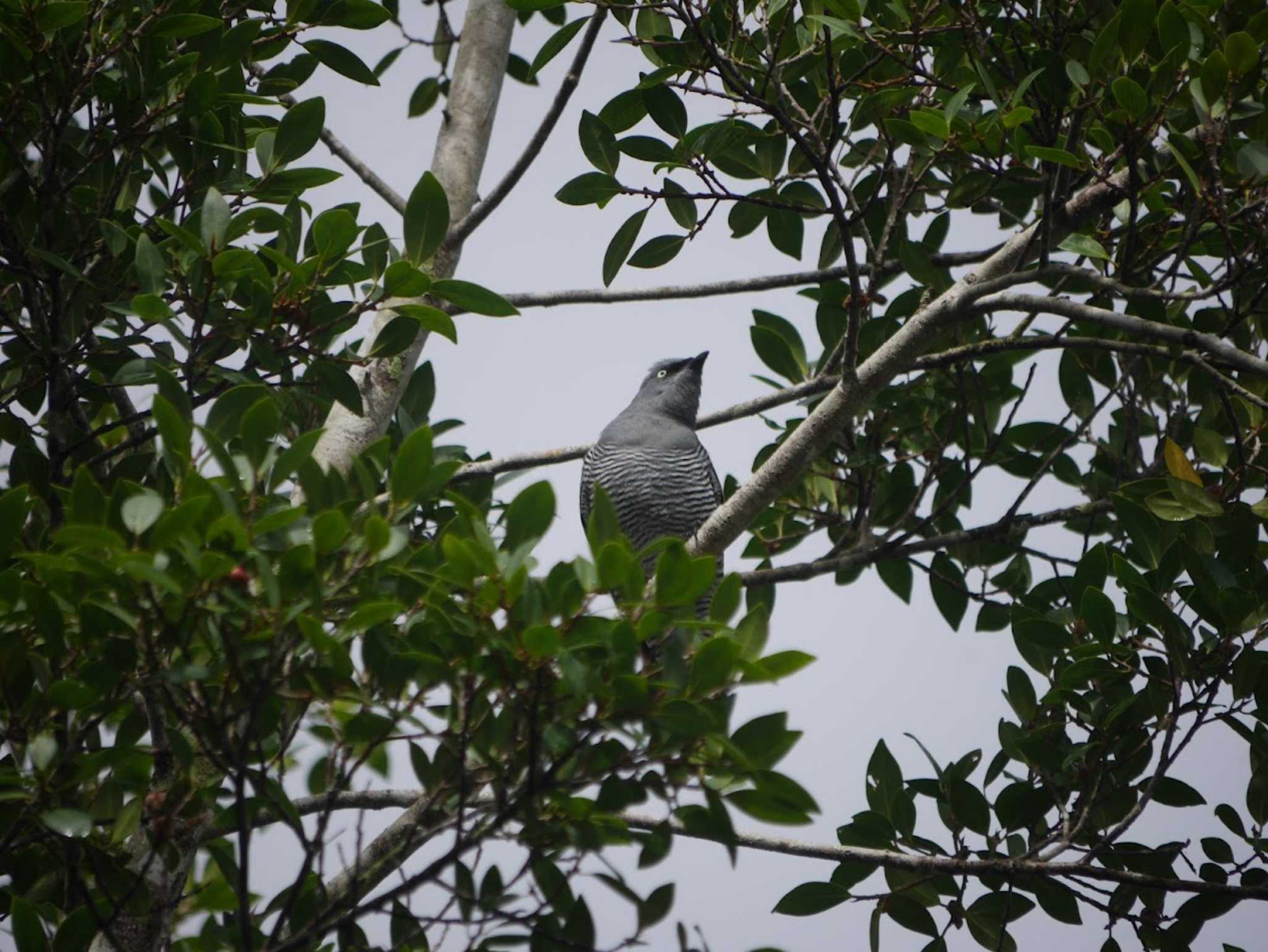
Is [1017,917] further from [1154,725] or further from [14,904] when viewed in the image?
[14,904]

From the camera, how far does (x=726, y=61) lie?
134 inches

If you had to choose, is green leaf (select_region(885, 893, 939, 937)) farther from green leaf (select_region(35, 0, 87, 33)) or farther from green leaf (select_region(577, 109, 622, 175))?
green leaf (select_region(35, 0, 87, 33))

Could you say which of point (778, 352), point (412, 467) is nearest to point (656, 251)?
point (778, 352)

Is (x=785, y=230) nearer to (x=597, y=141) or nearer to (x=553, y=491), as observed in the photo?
(x=597, y=141)

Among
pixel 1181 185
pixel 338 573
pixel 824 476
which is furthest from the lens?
pixel 824 476

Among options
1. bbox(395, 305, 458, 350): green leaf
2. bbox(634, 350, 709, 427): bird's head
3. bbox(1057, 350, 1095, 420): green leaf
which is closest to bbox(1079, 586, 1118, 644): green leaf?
bbox(1057, 350, 1095, 420): green leaf

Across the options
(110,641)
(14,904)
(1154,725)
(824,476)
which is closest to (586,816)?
(110,641)

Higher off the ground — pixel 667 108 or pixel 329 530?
pixel 667 108

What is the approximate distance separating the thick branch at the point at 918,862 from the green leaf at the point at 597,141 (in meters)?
2.07

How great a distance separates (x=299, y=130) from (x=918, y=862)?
2639 millimetres

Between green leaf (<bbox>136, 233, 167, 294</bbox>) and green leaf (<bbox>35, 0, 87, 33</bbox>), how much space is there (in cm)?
54

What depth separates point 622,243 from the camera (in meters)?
4.13

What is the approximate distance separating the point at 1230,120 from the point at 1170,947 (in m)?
2.31

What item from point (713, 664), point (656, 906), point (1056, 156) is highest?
point (1056, 156)
